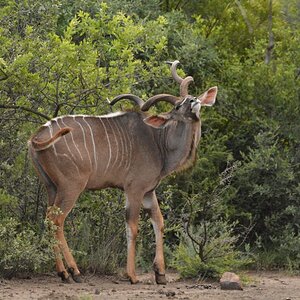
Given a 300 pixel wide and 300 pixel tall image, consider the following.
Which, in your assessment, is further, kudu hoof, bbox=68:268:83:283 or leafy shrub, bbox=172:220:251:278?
leafy shrub, bbox=172:220:251:278

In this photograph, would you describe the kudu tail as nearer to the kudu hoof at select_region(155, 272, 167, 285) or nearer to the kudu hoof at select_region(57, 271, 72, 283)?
the kudu hoof at select_region(57, 271, 72, 283)

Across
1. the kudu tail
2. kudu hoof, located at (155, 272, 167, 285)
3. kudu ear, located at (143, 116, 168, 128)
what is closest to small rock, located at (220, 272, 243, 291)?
kudu hoof, located at (155, 272, 167, 285)

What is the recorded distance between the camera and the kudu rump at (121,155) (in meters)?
8.23

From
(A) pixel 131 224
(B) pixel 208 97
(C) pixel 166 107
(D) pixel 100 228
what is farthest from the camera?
(C) pixel 166 107

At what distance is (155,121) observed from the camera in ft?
28.6

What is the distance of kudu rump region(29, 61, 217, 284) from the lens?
823 centimetres

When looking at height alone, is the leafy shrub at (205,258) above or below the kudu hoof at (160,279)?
above

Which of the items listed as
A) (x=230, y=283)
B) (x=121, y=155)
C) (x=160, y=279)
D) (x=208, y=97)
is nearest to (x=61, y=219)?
(x=121, y=155)

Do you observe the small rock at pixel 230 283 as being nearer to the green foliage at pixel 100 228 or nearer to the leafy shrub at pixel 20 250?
the green foliage at pixel 100 228

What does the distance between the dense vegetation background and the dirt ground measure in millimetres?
222

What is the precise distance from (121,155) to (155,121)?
0.44 m

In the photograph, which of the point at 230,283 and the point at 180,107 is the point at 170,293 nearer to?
the point at 230,283

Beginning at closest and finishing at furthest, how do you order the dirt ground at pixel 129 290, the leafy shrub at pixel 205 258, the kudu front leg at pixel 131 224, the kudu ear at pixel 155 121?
the dirt ground at pixel 129 290
the kudu front leg at pixel 131 224
the kudu ear at pixel 155 121
the leafy shrub at pixel 205 258

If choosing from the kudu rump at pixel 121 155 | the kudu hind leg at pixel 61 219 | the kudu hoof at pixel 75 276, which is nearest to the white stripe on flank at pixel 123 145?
the kudu rump at pixel 121 155
